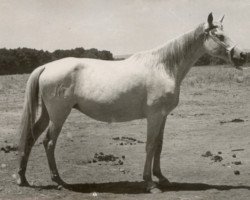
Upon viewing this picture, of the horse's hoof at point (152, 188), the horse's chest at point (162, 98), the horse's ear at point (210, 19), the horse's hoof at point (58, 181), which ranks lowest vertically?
the horse's hoof at point (58, 181)

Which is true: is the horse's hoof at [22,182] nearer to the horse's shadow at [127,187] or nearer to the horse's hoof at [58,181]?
the horse's shadow at [127,187]

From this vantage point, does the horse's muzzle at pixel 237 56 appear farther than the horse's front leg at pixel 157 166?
No

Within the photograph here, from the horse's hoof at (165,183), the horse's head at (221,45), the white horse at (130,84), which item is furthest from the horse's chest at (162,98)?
the horse's hoof at (165,183)

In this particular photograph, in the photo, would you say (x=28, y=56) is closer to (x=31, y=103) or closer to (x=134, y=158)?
(x=134, y=158)

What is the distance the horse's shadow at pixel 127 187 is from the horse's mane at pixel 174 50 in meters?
2.11

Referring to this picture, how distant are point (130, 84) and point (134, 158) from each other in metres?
3.28

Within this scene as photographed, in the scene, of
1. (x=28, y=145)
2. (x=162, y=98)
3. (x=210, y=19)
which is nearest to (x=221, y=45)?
(x=210, y=19)

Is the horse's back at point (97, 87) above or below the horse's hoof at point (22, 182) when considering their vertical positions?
above

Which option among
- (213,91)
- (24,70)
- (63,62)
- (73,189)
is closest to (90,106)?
(63,62)

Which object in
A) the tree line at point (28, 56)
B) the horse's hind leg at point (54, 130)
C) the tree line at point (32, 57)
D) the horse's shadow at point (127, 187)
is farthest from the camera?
the tree line at point (28, 56)

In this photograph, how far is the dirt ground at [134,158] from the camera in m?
8.62

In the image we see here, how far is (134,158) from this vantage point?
11.4 meters

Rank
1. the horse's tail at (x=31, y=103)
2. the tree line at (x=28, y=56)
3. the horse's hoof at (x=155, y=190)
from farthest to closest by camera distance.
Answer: the tree line at (x=28, y=56) → the horse's tail at (x=31, y=103) → the horse's hoof at (x=155, y=190)

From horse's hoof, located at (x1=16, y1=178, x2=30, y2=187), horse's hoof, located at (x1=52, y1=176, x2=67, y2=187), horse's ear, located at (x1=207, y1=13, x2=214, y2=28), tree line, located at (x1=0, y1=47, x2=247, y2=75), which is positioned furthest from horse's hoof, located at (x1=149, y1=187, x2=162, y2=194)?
tree line, located at (x1=0, y1=47, x2=247, y2=75)
